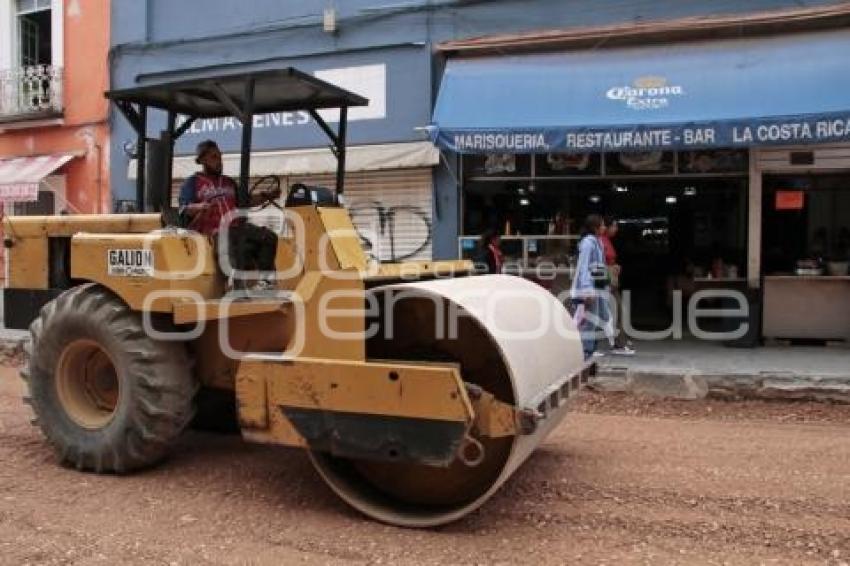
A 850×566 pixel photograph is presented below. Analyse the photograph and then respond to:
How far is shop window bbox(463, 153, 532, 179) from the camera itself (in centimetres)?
1182

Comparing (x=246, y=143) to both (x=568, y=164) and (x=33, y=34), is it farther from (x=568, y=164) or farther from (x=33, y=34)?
(x=33, y=34)

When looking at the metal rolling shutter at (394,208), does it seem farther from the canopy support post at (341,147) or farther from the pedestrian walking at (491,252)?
the canopy support post at (341,147)

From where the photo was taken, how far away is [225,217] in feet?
18.8

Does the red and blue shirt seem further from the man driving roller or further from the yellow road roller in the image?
the yellow road roller

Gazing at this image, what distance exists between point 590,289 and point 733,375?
1.80 meters

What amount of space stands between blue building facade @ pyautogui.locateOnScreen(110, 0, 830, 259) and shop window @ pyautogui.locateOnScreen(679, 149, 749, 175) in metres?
1.67

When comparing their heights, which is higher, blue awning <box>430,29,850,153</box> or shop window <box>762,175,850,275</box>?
blue awning <box>430,29,850,153</box>

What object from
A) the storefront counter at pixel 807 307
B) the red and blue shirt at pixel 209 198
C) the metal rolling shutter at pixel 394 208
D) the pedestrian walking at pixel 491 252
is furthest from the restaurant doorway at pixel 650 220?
the red and blue shirt at pixel 209 198

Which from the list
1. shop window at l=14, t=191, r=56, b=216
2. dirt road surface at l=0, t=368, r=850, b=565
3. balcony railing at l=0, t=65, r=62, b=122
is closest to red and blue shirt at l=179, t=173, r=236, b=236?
dirt road surface at l=0, t=368, r=850, b=565

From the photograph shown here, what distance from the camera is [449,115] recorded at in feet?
35.3

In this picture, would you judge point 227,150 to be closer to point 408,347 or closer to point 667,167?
point 667,167

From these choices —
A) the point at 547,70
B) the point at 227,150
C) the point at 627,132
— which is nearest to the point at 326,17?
the point at 227,150

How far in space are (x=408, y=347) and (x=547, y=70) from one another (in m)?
6.58

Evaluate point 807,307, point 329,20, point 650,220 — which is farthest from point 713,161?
point 329,20
